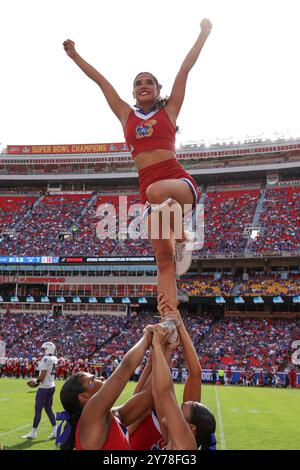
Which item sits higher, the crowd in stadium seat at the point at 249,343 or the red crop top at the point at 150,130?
the red crop top at the point at 150,130

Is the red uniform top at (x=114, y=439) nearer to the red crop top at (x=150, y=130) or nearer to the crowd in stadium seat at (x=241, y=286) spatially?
the red crop top at (x=150, y=130)

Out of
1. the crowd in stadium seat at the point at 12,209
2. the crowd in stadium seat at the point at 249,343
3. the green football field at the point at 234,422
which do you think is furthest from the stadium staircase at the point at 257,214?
the crowd in stadium seat at the point at 12,209

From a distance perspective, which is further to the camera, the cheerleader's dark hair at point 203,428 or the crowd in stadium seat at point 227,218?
the crowd in stadium seat at point 227,218

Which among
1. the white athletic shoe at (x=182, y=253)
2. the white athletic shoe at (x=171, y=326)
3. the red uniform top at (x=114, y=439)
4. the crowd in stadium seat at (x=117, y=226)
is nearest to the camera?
the red uniform top at (x=114, y=439)

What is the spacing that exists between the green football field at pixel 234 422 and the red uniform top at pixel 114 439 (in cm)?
504

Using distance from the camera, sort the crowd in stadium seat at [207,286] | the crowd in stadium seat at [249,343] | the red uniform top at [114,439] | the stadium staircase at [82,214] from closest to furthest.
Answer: the red uniform top at [114,439] → the crowd in stadium seat at [249,343] → the crowd in stadium seat at [207,286] → the stadium staircase at [82,214]

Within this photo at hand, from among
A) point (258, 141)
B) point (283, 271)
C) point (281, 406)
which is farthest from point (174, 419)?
point (258, 141)

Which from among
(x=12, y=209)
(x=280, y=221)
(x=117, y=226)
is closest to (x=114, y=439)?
Answer: (x=280, y=221)

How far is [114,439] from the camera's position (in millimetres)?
3186

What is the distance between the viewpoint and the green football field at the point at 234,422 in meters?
9.82

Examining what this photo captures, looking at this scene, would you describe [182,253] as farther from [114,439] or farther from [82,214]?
[82,214]

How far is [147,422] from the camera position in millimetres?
3846

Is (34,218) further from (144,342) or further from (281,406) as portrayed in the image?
(144,342)

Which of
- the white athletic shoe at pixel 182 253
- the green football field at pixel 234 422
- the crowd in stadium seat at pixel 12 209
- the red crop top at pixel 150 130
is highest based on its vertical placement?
the crowd in stadium seat at pixel 12 209
